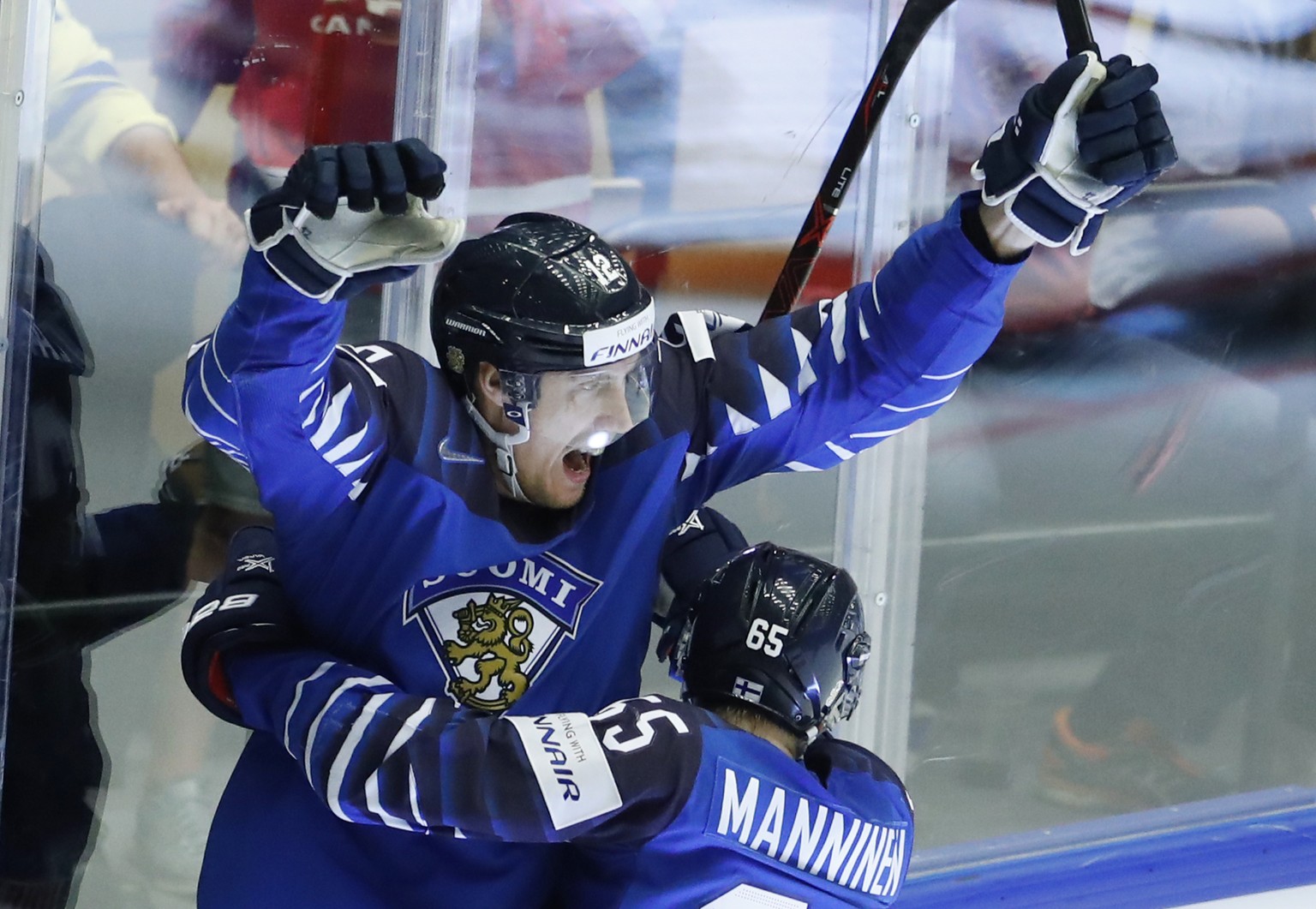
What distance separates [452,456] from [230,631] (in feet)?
0.98

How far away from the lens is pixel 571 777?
1.31m

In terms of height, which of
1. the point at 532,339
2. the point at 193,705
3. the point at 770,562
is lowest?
the point at 193,705

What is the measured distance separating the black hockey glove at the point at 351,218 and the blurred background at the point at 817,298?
84 cm

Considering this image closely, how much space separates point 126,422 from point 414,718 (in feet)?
3.25

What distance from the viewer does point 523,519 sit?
1590 mm

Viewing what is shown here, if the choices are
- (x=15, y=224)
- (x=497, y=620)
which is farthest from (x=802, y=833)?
(x=15, y=224)

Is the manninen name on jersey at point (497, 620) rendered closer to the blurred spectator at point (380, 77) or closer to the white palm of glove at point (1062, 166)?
the white palm of glove at point (1062, 166)

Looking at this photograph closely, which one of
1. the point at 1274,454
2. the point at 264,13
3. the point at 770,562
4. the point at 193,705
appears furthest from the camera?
the point at 1274,454

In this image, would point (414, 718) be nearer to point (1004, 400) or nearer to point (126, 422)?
point (126, 422)

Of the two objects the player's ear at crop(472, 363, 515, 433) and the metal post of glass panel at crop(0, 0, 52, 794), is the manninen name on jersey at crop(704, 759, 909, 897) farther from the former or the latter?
the metal post of glass panel at crop(0, 0, 52, 794)

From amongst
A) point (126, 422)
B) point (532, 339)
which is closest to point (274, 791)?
point (532, 339)

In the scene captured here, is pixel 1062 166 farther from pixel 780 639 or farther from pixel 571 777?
pixel 571 777

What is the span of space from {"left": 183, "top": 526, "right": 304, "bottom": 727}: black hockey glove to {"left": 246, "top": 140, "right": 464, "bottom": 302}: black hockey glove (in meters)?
0.47

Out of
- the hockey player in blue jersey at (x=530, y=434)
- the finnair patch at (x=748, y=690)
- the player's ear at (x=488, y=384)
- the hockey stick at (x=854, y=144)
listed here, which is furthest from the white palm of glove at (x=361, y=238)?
the hockey stick at (x=854, y=144)
